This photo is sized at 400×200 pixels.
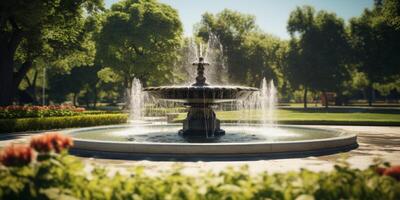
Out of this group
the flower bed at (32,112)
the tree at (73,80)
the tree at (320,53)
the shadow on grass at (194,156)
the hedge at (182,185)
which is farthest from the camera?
the tree at (73,80)

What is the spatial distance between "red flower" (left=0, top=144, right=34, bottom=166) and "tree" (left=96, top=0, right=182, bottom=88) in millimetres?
43110

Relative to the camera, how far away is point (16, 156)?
15.5ft

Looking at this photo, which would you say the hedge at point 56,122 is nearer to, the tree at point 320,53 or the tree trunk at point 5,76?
the tree trunk at point 5,76

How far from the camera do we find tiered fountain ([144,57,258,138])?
16266mm

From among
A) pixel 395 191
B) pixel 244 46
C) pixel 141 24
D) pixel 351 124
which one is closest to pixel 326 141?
pixel 395 191

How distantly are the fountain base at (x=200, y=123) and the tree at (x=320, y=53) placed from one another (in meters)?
48.5

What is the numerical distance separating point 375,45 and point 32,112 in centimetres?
5100

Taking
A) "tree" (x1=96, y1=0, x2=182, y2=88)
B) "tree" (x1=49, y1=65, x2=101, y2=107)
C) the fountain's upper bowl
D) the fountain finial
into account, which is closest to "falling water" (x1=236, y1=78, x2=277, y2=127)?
the fountain's upper bowl

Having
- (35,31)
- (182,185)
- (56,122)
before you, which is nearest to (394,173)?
(182,185)

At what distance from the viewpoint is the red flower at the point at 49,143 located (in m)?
4.91

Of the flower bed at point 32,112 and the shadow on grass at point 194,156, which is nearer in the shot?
the shadow on grass at point 194,156

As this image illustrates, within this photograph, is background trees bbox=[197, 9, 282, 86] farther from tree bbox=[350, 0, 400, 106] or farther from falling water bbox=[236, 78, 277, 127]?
tree bbox=[350, 0, 400, 106]

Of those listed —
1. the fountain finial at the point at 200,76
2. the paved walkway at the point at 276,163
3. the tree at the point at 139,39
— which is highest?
the tree at the point at 139,39

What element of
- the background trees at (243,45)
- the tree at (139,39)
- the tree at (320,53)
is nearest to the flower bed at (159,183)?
the tree at (139,39)
